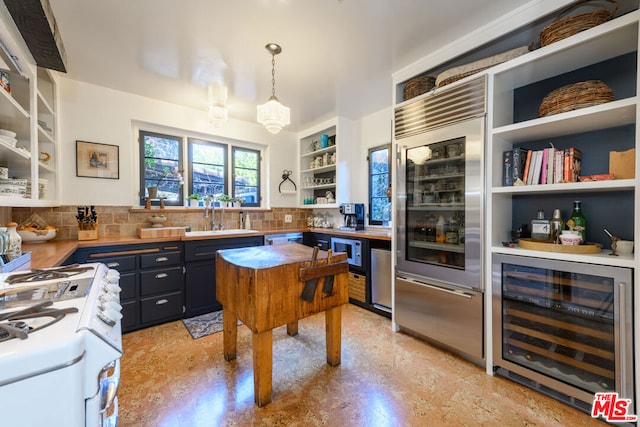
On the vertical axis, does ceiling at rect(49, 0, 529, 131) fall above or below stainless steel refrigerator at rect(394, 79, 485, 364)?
above

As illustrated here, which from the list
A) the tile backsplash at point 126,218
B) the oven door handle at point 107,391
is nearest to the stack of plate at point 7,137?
the tile backsplash at point 126,218

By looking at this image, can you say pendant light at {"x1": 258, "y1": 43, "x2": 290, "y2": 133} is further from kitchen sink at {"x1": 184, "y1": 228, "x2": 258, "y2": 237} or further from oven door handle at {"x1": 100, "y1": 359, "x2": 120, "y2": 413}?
oven door handle at {"x1": 100, "y1": 359, "x2": 120, "y2": 413}

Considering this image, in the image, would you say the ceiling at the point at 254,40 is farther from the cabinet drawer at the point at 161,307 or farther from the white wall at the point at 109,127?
the cabinet drawer at the point at 161,307

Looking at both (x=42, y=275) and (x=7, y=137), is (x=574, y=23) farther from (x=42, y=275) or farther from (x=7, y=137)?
(x=7, y=137)

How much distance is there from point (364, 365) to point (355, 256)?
4.41ft

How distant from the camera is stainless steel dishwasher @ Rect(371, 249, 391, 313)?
2.90 meters

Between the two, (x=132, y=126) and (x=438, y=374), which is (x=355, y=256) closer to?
(x=438, y=374)

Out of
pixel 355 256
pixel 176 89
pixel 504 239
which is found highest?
pixel 176 89

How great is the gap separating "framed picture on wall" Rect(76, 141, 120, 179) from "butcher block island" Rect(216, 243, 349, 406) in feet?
6.51

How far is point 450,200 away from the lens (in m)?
2.22

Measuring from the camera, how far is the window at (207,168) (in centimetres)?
357

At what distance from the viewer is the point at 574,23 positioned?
1555 mm

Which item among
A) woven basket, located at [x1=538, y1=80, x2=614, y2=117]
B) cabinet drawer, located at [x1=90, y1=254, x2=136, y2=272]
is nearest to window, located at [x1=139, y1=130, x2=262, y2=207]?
cabinet drawer, located at [x1=90, y1=254, x2=136, y2=272]

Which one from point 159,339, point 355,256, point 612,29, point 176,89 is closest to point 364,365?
point 355,256
